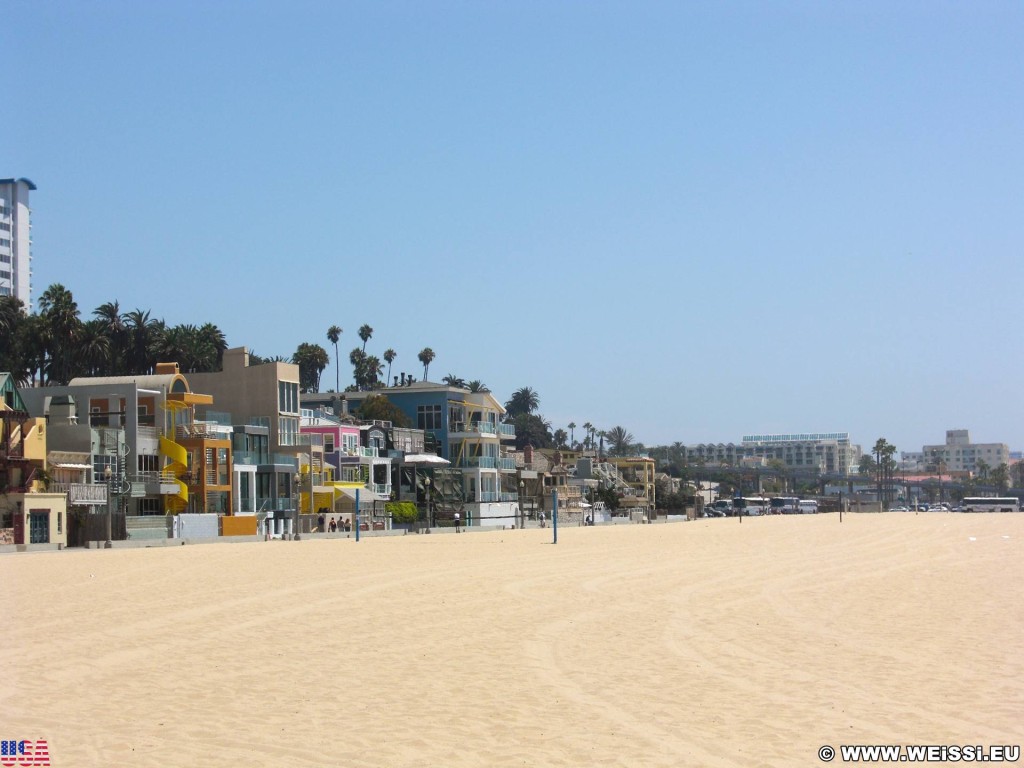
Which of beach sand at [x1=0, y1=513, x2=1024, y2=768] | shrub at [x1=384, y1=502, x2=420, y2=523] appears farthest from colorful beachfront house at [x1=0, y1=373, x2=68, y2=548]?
shrub at [x1=384, y1=502, x2=420, y2=523]

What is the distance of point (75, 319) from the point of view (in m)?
80.6

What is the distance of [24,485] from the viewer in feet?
145

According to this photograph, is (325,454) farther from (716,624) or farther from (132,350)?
(716,624)

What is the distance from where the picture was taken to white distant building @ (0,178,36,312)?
176 m

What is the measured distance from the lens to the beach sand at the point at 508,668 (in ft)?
31.3

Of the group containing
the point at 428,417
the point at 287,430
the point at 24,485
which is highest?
the point at 428,417

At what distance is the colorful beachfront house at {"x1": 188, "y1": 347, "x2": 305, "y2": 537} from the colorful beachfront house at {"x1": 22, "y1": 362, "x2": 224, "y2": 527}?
3015mm

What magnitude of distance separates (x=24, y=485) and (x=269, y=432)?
21.1 meters

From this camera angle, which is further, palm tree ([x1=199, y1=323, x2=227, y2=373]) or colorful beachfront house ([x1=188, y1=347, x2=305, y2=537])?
palm tree ([x1=199, y1=323, x2=227, y2=373])

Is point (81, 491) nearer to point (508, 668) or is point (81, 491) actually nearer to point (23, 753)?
point (508, 668)

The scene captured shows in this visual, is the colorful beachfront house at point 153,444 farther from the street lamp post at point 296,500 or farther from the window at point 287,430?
the window at point 287,430

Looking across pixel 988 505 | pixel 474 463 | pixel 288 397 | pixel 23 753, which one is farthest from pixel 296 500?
pixel 988 505

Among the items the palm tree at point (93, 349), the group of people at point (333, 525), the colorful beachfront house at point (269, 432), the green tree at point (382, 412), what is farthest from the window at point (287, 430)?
the palm tree at point (93, 349)

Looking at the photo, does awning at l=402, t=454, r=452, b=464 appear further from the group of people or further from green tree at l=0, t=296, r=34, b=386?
green tree at l=0, t=296, r=34, b=386
